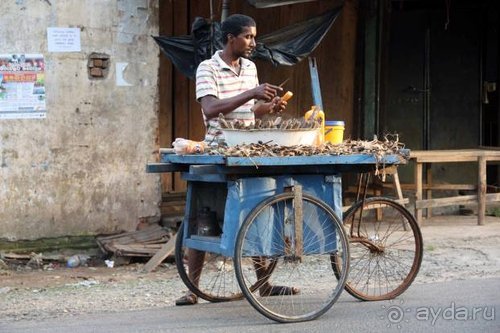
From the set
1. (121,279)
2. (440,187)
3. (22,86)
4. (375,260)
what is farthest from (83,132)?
(440,187)

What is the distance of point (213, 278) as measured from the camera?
6.83 m

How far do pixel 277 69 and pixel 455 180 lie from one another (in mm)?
3687

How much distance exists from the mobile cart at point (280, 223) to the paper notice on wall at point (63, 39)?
3.02m

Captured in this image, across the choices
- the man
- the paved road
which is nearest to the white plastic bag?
the man

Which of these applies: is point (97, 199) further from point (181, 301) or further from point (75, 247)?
point (181, 301)

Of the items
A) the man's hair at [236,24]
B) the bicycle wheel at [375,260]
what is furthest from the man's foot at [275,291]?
the man's hair at [236,24]

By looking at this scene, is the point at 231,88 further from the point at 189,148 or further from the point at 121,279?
the point at 121,279

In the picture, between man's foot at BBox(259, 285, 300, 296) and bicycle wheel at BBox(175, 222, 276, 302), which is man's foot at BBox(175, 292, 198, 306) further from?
man's foot at BBox(259, 285, 300, 296)

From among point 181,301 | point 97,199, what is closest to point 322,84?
point 97,199

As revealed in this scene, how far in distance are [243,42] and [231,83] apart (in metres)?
0.31

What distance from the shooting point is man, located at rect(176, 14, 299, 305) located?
523 cm

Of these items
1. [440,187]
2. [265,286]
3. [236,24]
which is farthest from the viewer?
[440,187]

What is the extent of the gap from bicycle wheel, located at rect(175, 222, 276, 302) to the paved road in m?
0.10

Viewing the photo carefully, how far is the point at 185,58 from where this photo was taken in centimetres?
763
